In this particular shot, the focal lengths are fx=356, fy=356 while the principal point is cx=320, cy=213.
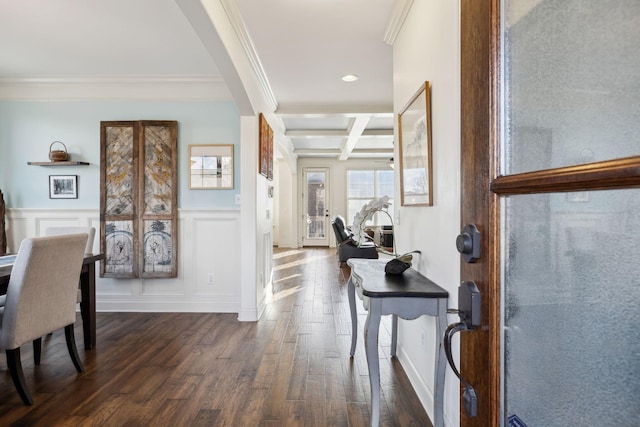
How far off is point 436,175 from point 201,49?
245cm

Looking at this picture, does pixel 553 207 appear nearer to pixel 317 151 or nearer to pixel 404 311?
pixel 404 311

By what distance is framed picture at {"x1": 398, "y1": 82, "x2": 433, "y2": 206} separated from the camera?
1.95m

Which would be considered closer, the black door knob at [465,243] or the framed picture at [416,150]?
the black door knob at [465,243]

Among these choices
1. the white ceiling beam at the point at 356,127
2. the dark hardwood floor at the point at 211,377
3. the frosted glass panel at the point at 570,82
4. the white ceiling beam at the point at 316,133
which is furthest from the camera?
the white ceiling beam at the point at 316,133

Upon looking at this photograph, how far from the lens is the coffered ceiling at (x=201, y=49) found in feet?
8.24

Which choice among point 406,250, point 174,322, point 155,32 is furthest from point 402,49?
point 174,322

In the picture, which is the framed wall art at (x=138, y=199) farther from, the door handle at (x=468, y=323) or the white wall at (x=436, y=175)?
the door handle at (x=468, y=323)

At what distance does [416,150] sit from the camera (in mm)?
2178

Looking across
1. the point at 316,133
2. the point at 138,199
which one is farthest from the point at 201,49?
the point at 316,133

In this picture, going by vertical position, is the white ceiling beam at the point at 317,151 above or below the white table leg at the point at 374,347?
above

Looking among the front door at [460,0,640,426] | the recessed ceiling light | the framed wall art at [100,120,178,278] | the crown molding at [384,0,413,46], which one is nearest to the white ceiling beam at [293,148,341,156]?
the recessed ceiling light

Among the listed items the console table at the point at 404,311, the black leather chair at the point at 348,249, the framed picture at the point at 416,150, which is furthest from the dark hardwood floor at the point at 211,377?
the black leather chair at the point at 348,249

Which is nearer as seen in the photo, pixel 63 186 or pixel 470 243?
pixel 470 243

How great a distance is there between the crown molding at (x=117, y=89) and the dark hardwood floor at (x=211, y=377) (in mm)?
2372
